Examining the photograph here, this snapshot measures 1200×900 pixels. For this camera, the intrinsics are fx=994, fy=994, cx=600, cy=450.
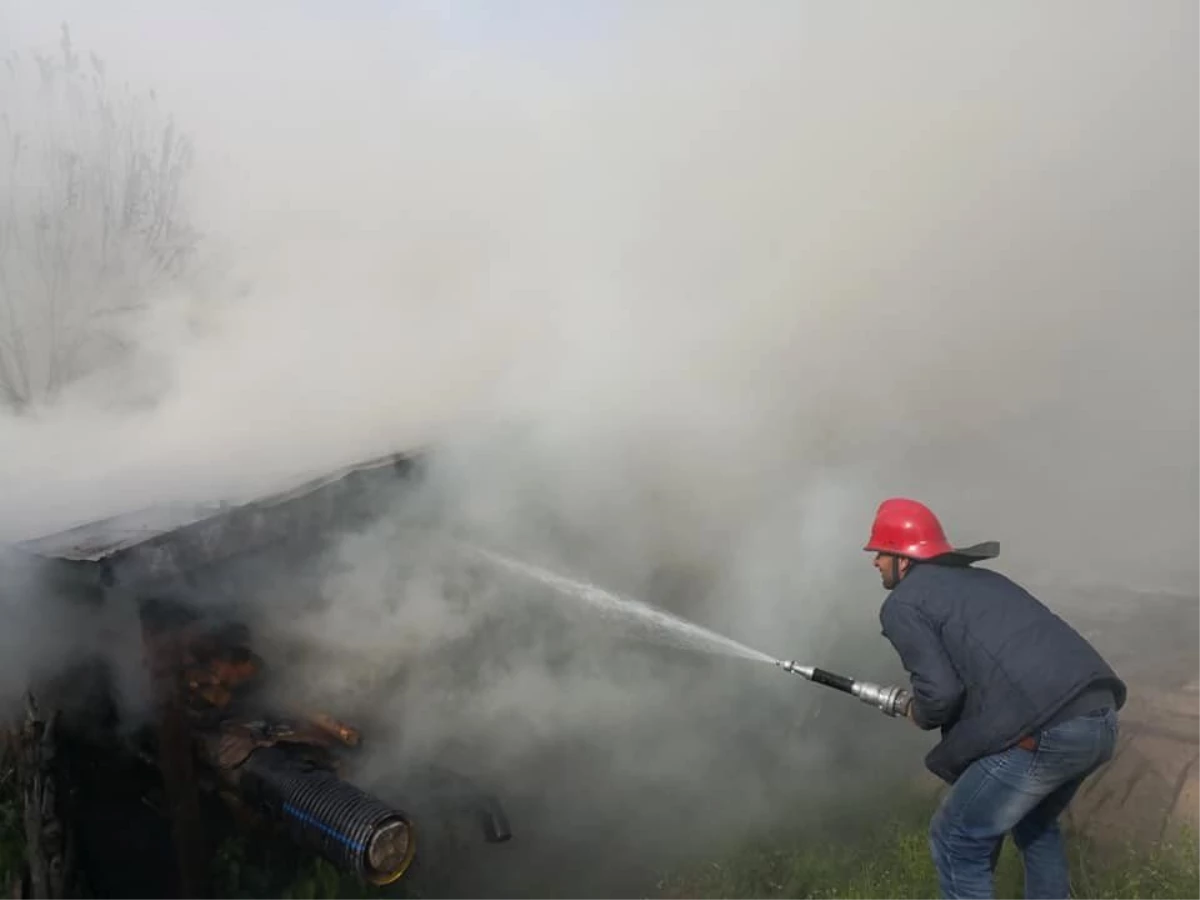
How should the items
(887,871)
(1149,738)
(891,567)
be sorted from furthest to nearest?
1. (1149,738)
2. (887,871)
3. (891,567)

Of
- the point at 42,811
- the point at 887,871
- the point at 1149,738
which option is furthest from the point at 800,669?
the point at 42,811

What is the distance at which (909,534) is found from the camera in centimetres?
342

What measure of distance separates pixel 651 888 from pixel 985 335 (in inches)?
236

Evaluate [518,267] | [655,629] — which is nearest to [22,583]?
[655,629]

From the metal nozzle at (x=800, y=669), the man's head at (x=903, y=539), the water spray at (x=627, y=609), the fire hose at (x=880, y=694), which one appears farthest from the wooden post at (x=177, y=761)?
the man's head at (x=903, y=539)

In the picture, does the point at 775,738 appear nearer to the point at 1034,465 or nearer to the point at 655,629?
the point at 655,629

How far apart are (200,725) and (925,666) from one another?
2858 millimetres

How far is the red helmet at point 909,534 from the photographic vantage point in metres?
3.41

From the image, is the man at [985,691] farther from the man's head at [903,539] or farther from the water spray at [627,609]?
the water spray at [627,609]

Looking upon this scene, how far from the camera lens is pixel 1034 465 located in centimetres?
941

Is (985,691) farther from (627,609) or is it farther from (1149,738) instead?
(627,609)

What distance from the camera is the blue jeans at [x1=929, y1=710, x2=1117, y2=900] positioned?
3.14 meters

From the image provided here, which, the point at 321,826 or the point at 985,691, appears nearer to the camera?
the point at 985,691

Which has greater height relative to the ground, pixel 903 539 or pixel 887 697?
pixel 903 539
